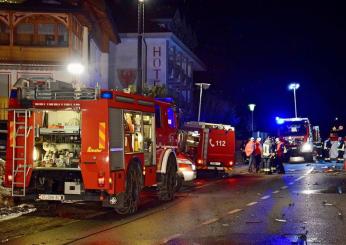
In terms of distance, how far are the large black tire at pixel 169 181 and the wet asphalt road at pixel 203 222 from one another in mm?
298

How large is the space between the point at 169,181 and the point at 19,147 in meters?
4.66

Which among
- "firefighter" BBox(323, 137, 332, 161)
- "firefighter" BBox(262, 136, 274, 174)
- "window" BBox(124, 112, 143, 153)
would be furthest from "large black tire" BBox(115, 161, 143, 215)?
"firefighter" BBox(323, 137, 332, 161)

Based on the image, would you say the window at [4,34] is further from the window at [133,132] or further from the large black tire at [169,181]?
the window at [133,132]

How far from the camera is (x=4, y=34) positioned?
95.1 ft

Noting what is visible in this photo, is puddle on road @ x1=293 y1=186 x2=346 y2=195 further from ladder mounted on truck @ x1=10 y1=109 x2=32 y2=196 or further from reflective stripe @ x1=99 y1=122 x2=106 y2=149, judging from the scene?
ladder mounted on truck @ x1=10 y1=109 x2=32 y2=196

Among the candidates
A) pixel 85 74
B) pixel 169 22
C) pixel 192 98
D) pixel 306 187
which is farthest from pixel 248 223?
pixel 192 98

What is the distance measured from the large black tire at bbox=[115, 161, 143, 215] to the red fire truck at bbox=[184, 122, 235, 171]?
10969mm

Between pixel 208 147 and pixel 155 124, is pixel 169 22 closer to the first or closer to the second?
pixel 208 147

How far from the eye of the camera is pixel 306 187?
65.7 feet

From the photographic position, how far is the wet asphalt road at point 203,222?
10.2 m

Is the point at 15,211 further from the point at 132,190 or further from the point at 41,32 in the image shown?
the point at 41,32

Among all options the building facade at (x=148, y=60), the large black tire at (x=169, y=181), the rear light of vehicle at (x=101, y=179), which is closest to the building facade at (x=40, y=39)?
the building facade at (x=148, y=60)

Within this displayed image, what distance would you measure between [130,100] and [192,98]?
39925mm

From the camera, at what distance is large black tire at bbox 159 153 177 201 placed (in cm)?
1592
